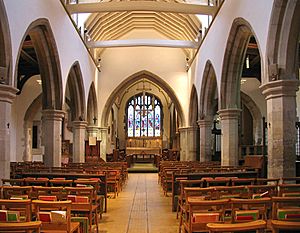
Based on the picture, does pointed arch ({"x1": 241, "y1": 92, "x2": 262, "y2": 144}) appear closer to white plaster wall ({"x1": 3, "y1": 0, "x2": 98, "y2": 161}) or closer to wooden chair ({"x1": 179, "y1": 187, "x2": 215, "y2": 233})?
white plaster wall ({"x1": 3, "y1": 0, "x2": 98, "y2": 161})

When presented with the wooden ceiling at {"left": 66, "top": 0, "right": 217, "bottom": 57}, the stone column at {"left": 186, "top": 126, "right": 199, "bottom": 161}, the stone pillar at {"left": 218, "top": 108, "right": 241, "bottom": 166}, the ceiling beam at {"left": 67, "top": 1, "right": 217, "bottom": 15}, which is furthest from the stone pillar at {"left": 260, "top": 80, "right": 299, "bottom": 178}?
the stone column at {"left": 186, "top": 126, "right": 199, "bottom": 161}

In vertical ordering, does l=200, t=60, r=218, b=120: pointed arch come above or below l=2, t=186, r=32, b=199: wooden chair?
above

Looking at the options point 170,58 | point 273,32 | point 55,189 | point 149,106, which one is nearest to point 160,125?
point 149,106

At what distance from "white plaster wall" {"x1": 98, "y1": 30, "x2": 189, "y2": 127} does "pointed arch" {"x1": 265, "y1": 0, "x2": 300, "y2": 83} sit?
13.3 metres

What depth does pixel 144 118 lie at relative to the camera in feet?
106

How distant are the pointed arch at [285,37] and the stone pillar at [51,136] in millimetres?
6680

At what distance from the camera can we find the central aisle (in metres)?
6.30

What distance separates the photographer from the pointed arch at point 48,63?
36.3ft

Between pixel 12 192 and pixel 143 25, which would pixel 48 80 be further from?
pixel 143 25

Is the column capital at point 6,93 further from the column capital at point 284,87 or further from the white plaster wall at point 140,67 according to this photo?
the white plaster wall at point 140,67

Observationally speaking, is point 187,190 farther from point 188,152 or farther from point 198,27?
point 188,152

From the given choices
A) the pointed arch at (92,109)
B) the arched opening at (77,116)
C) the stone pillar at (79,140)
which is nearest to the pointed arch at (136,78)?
the pointed arch at (92,109)

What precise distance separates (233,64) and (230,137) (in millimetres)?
2107

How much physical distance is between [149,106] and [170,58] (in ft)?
37.2
